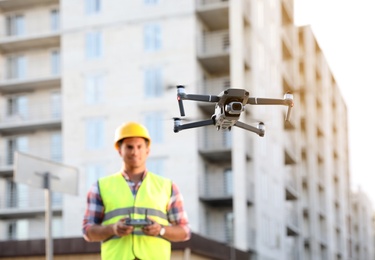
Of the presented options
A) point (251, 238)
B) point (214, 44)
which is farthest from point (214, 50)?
point (251, 238)

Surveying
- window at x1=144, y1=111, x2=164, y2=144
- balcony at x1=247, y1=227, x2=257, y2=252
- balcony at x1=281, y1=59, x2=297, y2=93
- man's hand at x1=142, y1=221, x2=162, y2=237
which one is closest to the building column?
balcony at x1=247, y1=227, x2=257, y2=252

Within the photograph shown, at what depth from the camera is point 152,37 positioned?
173 ft

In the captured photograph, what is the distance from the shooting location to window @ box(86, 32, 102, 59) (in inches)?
2116

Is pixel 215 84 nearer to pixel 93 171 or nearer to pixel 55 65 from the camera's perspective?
pixel 93 171

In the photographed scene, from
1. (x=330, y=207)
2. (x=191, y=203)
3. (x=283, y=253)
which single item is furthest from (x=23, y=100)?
(x=330, y=207)

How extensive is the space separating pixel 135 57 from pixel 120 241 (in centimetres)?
4666

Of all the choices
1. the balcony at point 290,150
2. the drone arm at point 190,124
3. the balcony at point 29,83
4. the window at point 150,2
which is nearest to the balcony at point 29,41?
the balcony at point 29,83

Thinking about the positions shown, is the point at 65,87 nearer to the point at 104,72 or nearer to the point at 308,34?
the point at 104,72

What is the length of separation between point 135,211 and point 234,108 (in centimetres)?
242

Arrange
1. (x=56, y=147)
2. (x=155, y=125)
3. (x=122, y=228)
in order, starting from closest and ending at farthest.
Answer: (x=122, y=228) → (x=155, y=125) → (x=56, y=147)

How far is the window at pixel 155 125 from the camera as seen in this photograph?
52.0 m

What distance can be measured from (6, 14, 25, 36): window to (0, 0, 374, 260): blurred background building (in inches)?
2.9

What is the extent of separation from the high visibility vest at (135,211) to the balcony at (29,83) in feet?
162

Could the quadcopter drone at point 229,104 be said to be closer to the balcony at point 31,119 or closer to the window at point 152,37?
the window at point 152,37
